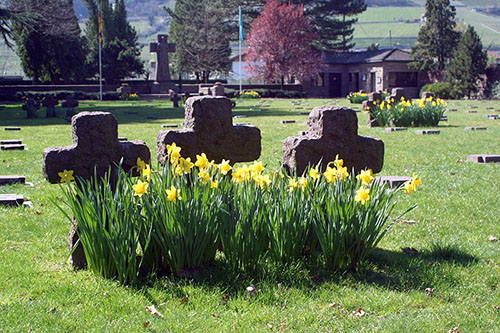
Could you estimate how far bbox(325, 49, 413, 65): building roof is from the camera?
51.8 meters

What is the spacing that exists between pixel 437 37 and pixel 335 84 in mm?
11316

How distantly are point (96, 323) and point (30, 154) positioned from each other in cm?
882

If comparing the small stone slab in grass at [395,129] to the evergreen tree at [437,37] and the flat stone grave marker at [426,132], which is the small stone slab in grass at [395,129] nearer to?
the flat stone grave marker at [426,132]

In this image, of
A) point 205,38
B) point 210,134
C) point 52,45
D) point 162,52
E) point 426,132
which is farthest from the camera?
point 205,38

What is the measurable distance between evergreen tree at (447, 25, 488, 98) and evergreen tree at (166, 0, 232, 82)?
982 inches

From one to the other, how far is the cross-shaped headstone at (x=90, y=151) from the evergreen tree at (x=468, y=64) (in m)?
41.5

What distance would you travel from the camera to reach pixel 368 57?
178ft

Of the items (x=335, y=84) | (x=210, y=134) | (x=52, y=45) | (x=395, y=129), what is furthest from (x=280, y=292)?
(x=335, y=84)

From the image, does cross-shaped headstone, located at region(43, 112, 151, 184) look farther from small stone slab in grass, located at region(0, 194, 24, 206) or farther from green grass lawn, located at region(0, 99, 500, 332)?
small stone slab in grass, located at region(0, 194, 24, 206)

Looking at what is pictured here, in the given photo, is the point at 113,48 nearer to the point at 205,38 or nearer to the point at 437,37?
the point at 205,38

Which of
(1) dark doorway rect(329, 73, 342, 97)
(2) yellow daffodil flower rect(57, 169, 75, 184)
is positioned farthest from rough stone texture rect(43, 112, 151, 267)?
(1) dark doorway rect(329, 73, 342, 97)

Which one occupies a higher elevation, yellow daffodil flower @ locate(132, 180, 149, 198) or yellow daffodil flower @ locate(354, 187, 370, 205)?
yellow daffodil flower @ locate(132, 180, 149, 198)

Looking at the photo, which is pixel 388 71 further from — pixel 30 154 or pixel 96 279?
pixel 96 279

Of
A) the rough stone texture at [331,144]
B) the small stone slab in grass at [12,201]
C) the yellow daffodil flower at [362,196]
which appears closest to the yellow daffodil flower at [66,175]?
the rough stone texture at [331,144]
